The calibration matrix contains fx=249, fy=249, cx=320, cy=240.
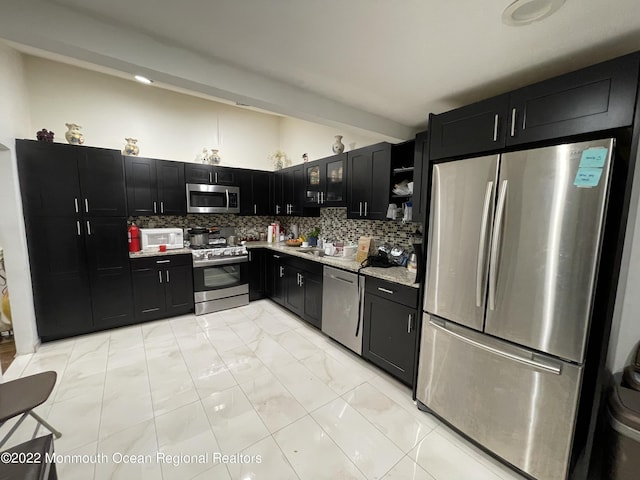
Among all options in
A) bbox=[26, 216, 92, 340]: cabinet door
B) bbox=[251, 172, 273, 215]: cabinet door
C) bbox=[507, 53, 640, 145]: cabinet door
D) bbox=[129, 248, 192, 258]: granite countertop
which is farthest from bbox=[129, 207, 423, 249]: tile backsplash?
bbox=[507, 53, 640, 145]: cabinet door

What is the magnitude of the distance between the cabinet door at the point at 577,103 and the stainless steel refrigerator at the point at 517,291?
12cm

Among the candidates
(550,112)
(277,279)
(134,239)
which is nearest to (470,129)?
(550,112)

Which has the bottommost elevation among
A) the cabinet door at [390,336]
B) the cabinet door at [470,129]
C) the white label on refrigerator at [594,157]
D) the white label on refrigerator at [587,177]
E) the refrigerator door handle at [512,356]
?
the cabinet door at [390,336]

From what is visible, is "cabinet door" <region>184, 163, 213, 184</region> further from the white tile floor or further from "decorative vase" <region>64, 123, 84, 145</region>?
the white tile floor

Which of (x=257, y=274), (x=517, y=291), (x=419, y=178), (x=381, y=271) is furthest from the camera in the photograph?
(x=257, y=274)

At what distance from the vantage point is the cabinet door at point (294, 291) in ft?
11.2

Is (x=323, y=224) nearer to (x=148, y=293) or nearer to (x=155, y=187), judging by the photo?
(x=155, y=187)

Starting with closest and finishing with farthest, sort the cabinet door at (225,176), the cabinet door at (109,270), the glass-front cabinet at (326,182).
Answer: the cabinet door at (109,270), the glass-front cabinet at (326,182), the cabinet door at (225,176)

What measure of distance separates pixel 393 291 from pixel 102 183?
11.5ft

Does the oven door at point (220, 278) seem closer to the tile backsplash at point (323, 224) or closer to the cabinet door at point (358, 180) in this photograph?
the tile backsplash at point (323, 224)

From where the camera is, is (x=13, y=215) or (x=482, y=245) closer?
(x=482, y=245)

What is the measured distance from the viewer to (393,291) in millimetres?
2209

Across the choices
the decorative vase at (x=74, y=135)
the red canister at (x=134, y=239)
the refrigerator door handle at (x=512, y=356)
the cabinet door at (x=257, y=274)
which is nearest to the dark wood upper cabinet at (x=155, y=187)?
the red canister at (x=134, y=239)

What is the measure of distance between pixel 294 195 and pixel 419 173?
2188 mm
